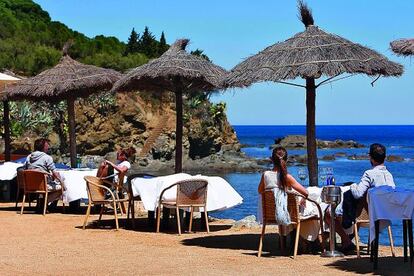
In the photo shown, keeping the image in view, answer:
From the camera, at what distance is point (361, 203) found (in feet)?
27.7

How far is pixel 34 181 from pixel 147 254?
448cm

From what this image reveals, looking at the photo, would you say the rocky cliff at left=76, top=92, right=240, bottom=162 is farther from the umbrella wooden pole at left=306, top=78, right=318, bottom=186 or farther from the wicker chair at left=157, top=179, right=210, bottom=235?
the umbrella wooden pole at left=306, top=78, right=318, bottom=186

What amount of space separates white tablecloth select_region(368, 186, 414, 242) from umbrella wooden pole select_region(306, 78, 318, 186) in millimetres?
2698

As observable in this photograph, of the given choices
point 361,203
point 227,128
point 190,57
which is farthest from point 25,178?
point 227,128

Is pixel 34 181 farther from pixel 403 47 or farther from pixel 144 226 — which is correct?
pixel 403 47

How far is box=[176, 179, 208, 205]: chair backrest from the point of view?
10.6 metres

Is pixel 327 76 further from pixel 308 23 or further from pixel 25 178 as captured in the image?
pixel 25 178

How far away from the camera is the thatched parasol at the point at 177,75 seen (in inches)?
476

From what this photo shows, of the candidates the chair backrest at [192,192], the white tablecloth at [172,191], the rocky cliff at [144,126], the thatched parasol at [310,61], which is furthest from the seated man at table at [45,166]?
the rocky cliff at [144,126]

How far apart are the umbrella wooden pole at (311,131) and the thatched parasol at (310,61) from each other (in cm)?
27

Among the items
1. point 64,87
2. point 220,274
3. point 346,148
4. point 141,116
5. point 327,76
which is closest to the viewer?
point 220,274

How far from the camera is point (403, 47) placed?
9.02 m

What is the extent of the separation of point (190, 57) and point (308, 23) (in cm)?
271

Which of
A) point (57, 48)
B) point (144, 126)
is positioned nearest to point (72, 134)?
point (144, 126)
